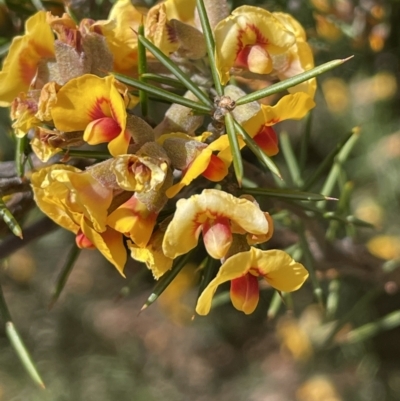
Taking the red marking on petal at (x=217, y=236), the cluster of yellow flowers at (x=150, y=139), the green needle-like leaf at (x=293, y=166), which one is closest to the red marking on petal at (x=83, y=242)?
the cluster of yellow flowers at (x=150, y=139)

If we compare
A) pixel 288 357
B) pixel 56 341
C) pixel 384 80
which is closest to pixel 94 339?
pixel 56 341

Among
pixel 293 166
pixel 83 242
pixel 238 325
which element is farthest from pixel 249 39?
pixel 238 325

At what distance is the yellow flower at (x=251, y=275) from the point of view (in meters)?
0.38

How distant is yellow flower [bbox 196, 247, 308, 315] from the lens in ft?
1.25

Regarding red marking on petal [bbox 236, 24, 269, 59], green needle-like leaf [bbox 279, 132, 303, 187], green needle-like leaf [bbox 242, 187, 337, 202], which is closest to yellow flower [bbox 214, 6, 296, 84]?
red marking on petal [bbox 236, 24, 269, 59]

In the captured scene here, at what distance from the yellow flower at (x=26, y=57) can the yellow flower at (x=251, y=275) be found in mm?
241

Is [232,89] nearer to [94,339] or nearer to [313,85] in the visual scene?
[313,85]

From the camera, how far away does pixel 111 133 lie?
0.41 m

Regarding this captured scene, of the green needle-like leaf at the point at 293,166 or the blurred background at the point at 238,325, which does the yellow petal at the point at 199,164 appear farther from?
the blurred background at the point at 238,325

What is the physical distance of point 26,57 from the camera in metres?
0.46

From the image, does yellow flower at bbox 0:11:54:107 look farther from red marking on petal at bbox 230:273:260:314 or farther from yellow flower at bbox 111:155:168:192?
red marking on petal at bbox 230:273:260:314

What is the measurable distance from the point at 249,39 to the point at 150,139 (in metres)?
0.12

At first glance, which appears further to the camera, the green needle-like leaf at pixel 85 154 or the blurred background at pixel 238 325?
the blurred background at pixel 238 325

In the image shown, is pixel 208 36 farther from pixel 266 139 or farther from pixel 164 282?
pixel 164 282
